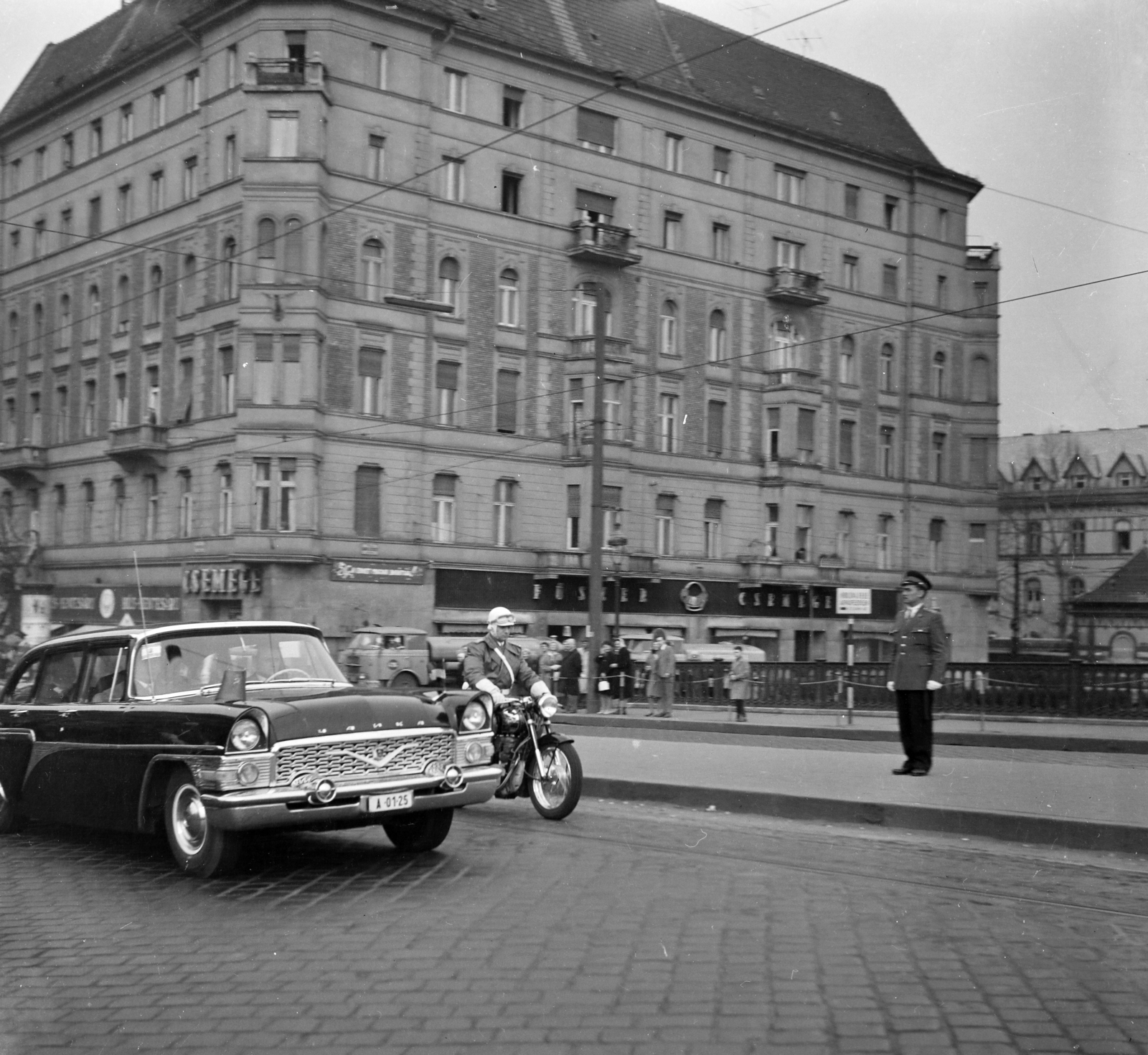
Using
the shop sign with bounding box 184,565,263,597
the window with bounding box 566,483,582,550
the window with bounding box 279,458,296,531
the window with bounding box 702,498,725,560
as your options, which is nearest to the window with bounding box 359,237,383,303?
the window with bounding box 279,458,296,531

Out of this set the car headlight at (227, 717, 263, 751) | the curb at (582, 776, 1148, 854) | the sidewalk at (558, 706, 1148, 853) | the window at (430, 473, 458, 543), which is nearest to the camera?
the car headlight at (227, 717, 263, 751)

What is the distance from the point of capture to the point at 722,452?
52.2 metres

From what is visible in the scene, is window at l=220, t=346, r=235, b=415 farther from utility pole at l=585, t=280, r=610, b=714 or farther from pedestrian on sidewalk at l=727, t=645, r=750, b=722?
pedestrian on sidewalk at l=727, t=645, r=750, b=722

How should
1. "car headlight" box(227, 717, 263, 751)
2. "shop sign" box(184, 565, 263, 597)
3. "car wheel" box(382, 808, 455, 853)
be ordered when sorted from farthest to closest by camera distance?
"shop sign" box(184, 565, 263, 597) → "car wheel" box(382, 808, 455, 853) → "car headlight" box(227, 717, 263, 751)

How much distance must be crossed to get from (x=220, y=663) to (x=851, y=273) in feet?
158

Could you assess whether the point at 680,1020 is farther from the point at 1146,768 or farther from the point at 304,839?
the point at 1146,768

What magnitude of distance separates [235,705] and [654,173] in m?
44.1

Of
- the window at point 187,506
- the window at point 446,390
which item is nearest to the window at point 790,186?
the window at point 446,390

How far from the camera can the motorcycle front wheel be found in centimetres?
1080

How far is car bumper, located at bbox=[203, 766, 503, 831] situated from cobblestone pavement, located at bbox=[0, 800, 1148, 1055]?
1.21ft

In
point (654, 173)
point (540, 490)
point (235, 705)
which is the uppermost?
point (654, 173)

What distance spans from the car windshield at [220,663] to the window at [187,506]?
36188 millimetres

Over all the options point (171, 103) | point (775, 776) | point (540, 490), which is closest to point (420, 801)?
point (775, 776)

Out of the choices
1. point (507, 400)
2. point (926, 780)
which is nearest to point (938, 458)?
point (507, 400)
